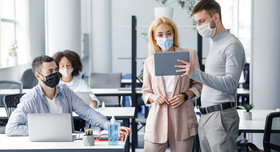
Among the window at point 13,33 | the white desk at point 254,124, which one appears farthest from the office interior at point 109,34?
the white desk at point 254,124

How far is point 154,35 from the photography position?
3.11 m

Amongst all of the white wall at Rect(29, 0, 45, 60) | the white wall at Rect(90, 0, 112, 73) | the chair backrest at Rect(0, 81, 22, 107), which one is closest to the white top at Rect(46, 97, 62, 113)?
the chair backrest at Rect(0, 81, 22, 107)

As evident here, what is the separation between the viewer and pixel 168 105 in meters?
2.97

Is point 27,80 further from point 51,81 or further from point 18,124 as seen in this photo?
point 18,124

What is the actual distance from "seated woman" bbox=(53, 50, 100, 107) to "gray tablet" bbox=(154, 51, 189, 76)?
1.93 meters

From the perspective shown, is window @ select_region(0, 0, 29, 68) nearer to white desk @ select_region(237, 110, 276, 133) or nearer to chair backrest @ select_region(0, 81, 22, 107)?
chair backrest @ select_region(0, 81, 22, 107)

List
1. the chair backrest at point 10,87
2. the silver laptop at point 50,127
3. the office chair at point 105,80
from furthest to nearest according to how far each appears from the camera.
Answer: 1. the office chair at point 105,80
2. the chair backrest at point 10,87
3. the silver laptop at point 50,127

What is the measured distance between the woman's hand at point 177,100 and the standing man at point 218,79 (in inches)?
7.6

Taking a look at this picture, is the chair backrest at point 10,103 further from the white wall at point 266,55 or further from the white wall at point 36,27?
the white wall at point 36,27

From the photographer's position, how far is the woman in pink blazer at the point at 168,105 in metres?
2.92

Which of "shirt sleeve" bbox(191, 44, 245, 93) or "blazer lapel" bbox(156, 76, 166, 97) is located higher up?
"shirt sleeve" bbox(191, 44, 245, 93)

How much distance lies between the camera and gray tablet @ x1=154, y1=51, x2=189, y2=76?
2586 millimetres

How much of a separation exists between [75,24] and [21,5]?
8.18 ft

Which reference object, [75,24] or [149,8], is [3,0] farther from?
[149,8]
